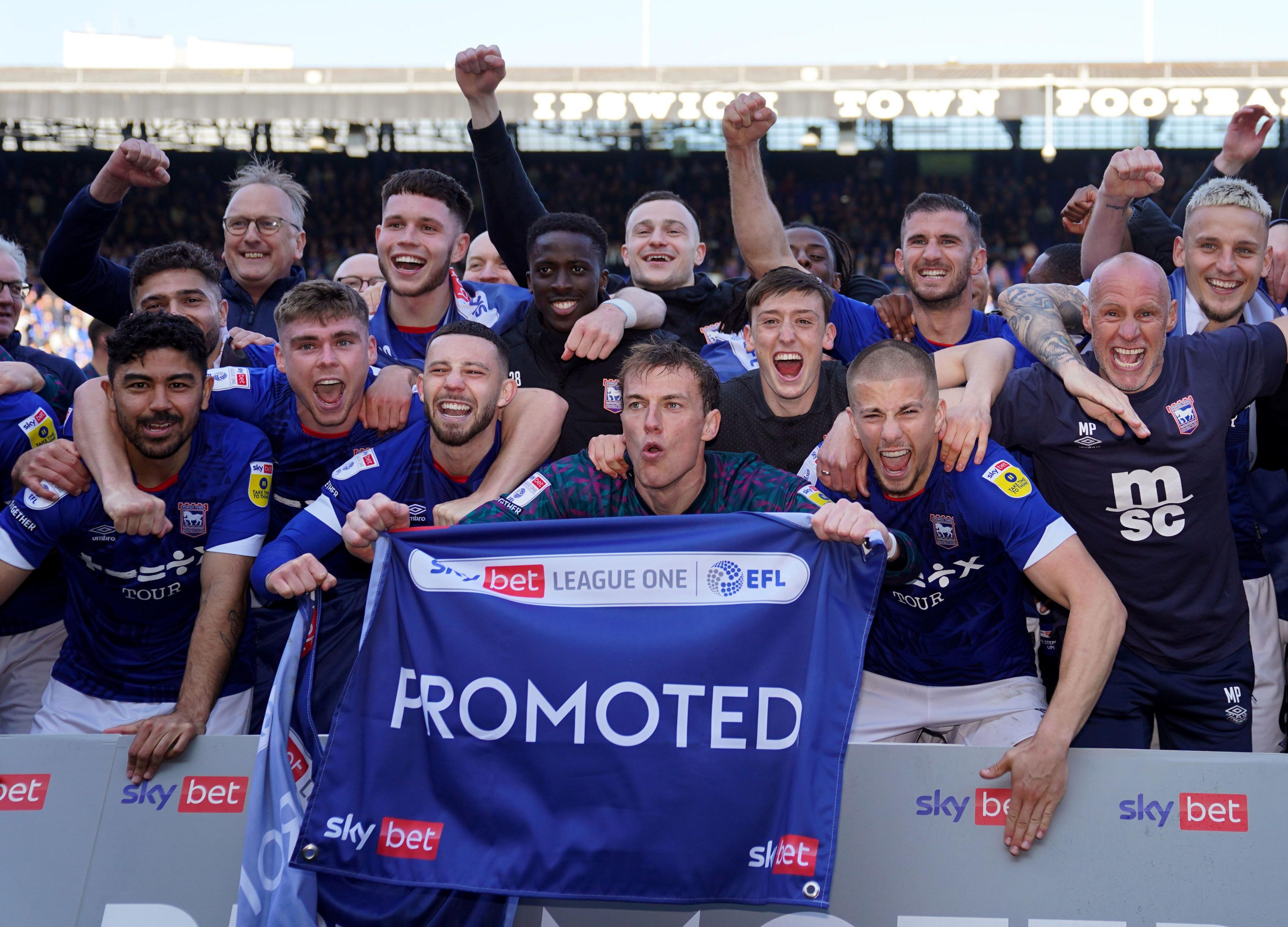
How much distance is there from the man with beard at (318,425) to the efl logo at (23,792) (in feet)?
3.19

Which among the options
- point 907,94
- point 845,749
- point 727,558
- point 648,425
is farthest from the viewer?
point 907,94

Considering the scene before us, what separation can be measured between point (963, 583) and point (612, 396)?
5.96 feet

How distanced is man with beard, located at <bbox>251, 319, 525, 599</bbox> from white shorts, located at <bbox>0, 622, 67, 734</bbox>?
163 cm

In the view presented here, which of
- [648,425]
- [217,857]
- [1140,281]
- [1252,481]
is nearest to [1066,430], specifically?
[1140,281]

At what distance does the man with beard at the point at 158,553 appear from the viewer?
14.4 ft

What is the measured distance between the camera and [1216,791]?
3.47 metres

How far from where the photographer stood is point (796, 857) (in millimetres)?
3385

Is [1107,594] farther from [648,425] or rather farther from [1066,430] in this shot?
[648,425]

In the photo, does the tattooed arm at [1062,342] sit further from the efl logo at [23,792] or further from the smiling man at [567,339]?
the efl logo at [23,792]

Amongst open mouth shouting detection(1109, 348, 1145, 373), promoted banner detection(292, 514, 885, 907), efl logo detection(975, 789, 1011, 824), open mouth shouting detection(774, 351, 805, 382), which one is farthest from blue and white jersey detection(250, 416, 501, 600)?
open mouth shouting detection(1109, 348, 1145, 373)

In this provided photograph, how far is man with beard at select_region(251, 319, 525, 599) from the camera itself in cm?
436

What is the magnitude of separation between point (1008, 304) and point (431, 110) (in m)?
21.2

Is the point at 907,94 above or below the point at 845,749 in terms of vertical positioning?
above

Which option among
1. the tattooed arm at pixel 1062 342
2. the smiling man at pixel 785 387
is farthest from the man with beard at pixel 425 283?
the tattooed arm at pixel 1062 342
